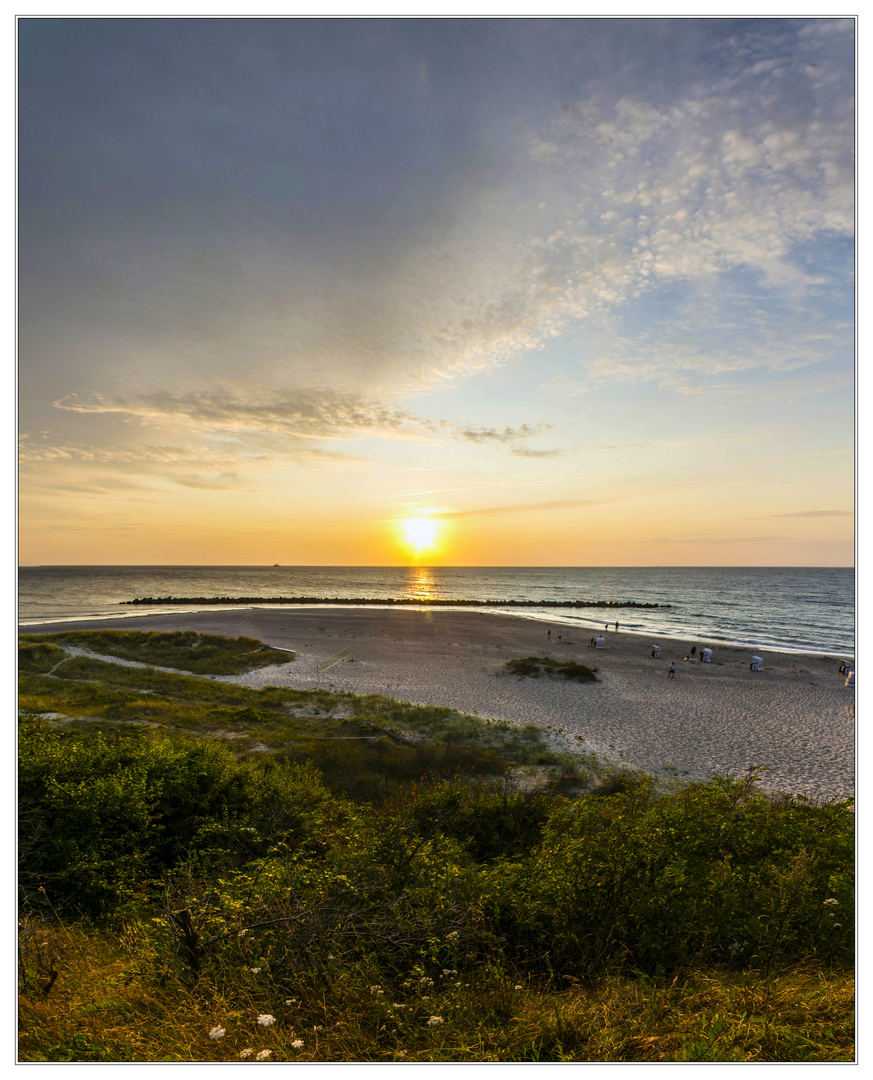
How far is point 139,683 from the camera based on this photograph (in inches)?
915

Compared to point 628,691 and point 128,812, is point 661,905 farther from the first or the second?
point 628,691

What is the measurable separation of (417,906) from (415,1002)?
1129 mm

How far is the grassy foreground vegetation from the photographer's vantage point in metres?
3.03

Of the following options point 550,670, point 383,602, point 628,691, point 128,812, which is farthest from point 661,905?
point 383,602

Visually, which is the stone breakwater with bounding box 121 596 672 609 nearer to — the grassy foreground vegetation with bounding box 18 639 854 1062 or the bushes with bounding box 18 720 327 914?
the bushes with bounding box 18 720 327 914

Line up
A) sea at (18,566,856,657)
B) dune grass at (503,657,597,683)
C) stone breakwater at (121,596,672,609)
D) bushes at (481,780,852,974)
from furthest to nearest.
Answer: stone breakwater at (121,596,672,609), sea at (18,566,856,657), dune grass at (503,657,597,683), bushes at (481,780,852,974)

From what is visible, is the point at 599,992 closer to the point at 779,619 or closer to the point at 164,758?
the point at 164,758

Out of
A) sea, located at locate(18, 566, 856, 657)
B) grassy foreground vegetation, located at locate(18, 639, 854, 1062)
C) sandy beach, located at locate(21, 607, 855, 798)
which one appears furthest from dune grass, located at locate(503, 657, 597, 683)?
grassy foreground vegetation, located at locate(18, 639, 854, 1062)

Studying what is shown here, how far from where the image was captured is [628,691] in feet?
84.2

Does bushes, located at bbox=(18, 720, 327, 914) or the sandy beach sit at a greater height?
bushes, located at bbox=(18, 720, 327, 914)

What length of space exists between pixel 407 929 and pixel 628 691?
82.3 feet

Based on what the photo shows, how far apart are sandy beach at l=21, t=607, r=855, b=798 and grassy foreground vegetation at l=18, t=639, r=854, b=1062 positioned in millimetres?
10339

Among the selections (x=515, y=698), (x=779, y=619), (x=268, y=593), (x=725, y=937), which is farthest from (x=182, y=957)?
(x=268, y=593)

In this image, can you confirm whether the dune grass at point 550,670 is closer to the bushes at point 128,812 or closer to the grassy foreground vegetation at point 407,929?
the grassy foreground vegetation at point 407,929
